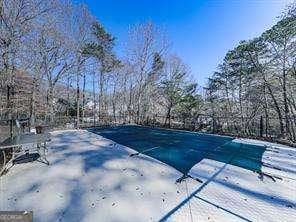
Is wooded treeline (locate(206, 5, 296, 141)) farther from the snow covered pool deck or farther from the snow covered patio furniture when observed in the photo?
the snow covered patio furniture

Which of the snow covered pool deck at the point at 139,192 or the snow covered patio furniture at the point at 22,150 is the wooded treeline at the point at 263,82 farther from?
the snow covered patio furniture at the point at 22,150

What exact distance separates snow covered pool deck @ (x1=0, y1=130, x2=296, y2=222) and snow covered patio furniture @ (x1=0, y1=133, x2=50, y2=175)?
0.20m

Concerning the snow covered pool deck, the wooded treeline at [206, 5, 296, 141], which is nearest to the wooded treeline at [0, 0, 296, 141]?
the wooded treeline at [206, 5, 296, 141]

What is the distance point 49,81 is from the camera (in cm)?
1675

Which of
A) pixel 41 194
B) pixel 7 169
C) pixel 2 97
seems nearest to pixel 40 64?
pixel 2 97

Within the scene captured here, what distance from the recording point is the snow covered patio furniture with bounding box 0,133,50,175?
3.98 meters

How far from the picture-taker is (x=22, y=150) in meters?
4.66

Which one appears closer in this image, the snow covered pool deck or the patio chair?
the snow covered pool deck

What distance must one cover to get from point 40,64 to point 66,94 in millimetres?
9522

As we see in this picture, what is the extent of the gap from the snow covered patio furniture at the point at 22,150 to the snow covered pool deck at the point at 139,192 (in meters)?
0.20

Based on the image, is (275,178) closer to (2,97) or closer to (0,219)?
(0,219)

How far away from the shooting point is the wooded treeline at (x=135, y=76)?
8.62 meters

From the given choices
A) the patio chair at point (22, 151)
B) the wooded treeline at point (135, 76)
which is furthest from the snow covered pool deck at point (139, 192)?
the wooded treeline at point (135, 76)

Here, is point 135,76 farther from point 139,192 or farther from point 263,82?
point 139,192
